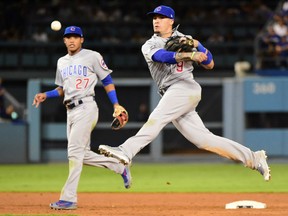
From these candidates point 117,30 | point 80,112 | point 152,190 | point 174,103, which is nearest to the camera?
point 174,103

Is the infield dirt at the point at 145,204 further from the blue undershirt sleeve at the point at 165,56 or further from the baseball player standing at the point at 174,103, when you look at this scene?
the blue undershirt sleeve at the point at 165,56

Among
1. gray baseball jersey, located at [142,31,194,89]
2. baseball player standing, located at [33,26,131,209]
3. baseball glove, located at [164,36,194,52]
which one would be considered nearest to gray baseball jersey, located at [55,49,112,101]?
baseball player standing, located at [33,26,131,209]

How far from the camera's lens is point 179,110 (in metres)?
7.92

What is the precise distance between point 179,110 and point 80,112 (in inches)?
41.6

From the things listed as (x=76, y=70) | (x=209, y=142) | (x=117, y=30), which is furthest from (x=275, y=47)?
(x=76, y=70)

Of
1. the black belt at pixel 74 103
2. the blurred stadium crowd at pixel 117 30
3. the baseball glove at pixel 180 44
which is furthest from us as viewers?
the blurred stadium crowd at pixel 117 30

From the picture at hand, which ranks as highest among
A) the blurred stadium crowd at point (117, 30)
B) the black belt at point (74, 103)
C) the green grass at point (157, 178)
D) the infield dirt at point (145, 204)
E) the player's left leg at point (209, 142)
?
the blurred stadium crowd at point (117, 30)

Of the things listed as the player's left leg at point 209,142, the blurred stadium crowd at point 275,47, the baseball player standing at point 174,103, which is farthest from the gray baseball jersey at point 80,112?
the blurred stadium crowd at point 275,47

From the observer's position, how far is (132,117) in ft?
53.6

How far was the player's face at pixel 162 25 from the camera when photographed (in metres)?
7.92

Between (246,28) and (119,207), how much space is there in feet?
43.8

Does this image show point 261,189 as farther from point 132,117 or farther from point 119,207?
point 132,117

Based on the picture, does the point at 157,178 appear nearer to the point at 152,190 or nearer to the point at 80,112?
the point at 152,190

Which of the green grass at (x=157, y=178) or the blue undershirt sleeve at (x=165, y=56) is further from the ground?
the blue undershirt sleeve at (x=165, y=56)
